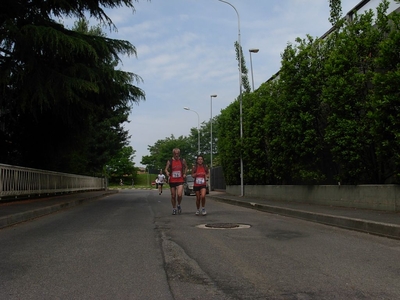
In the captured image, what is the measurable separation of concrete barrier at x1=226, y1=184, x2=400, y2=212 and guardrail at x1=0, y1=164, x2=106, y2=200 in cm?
1029

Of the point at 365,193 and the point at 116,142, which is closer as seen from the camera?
the point at 365,193

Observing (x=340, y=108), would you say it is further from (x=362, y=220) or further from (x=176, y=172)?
(x=176, y=172)

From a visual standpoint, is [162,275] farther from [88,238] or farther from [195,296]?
[88,238]

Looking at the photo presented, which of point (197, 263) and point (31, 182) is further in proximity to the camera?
point (31, 182)

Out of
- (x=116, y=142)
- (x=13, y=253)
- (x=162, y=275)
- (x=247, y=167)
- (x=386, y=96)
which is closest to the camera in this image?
(x=162, y=275)

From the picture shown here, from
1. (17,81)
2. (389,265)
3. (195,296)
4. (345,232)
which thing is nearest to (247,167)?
(17,81)

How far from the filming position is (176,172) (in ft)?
38.0

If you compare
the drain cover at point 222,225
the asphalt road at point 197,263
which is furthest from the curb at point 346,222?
the drain cover at point 222,225

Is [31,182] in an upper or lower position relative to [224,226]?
upper

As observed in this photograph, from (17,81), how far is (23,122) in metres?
4.62

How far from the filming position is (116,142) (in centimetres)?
3800

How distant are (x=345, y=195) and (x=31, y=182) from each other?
39.4 feet

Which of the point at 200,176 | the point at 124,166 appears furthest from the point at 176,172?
the point at 124,166

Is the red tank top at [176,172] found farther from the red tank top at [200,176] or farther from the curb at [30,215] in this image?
the curb at [30,215]
